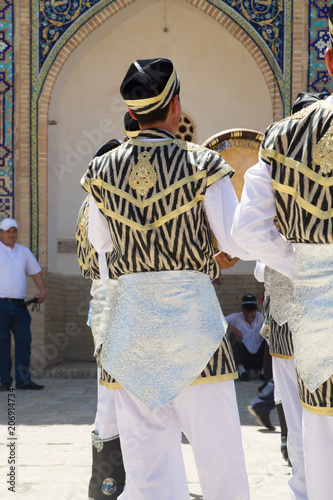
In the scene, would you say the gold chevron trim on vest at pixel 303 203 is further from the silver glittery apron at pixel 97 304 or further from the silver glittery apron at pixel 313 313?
the silver glittery apron at pixel 97 304

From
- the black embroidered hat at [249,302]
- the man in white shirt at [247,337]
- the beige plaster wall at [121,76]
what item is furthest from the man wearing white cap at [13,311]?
the black embroidered hat at [249,302]

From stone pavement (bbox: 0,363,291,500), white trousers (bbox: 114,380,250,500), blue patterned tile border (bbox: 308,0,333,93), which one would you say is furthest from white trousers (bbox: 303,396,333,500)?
blue patterned tile border (bbox: 308,0,333,93)

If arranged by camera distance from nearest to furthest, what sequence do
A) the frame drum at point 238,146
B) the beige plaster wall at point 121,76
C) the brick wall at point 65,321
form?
the frame drum at point 238,146 < the brick wall at point 65,321 < the beige plaster wall at point 121,76

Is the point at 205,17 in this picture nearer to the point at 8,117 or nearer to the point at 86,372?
the point at 8,117

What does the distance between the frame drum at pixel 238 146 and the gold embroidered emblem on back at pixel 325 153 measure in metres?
1.27

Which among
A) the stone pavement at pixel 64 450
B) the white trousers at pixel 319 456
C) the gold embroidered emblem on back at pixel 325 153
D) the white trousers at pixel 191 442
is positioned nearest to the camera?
the white trousers at pixel 319 456

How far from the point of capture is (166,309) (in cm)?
236

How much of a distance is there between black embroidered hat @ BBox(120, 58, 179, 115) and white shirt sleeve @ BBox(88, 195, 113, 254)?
40 centimetres

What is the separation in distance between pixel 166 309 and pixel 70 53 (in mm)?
6713

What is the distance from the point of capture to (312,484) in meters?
1.90

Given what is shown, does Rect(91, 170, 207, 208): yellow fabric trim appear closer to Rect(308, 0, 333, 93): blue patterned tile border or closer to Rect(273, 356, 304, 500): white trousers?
Rect(273, 356, 304, 500): white trousers

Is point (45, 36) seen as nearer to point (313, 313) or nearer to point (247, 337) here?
point (247, 337)

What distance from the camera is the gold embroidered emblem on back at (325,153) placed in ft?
6.53

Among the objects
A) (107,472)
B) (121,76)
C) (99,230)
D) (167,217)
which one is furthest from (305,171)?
(121,76)
